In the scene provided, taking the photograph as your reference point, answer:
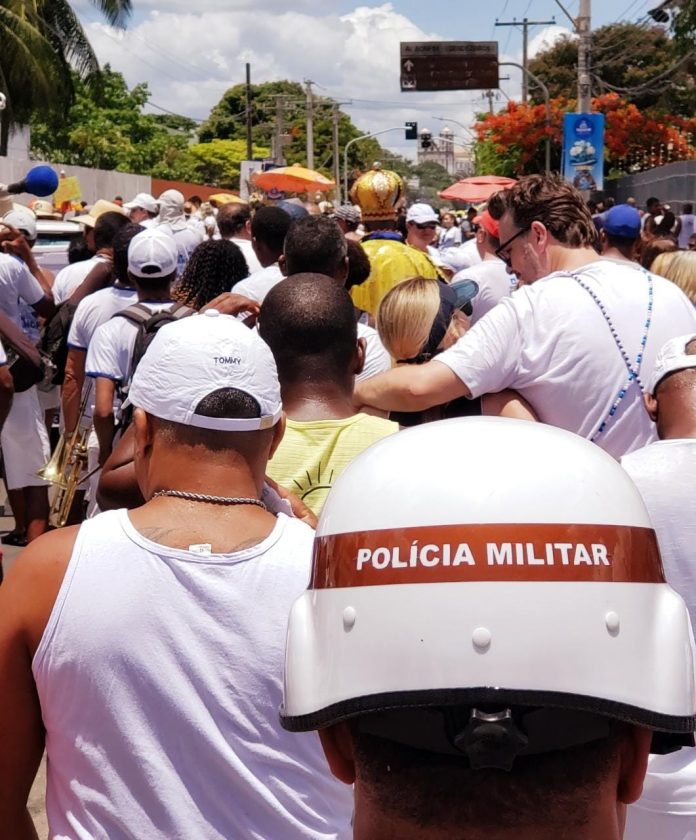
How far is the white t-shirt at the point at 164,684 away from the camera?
2.11 m

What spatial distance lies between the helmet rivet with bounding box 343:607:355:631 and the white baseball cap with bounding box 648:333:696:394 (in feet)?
5.52

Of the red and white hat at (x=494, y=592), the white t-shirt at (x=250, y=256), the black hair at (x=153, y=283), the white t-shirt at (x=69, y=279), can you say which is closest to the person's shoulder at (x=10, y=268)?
the white t-shirt at (x=69, y=279)

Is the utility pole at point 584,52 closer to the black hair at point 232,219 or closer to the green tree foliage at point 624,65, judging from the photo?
the black hair at point 232,219

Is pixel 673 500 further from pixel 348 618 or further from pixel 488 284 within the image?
pixel 488 284

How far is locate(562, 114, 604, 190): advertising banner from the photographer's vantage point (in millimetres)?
21656

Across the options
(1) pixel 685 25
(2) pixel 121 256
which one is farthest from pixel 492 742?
(1) pixel 685 25

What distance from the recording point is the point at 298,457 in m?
3.17

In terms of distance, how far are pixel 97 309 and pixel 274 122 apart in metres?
91.2

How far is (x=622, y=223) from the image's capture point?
23.9ft

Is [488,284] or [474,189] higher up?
[474,189]

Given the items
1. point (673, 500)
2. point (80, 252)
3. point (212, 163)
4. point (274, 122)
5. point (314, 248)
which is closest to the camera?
point (673, 500)

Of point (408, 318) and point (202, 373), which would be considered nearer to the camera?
point (202, 373)

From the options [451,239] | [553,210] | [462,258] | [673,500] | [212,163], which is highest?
[553,210]

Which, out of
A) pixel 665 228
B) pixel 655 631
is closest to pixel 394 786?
pixel 655 631
